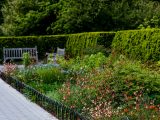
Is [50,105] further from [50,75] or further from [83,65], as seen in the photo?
[83,65]

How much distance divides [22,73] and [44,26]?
19.2 m

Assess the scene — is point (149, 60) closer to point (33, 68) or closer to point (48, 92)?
point (33, 68)

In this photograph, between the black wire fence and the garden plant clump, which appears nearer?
the garden plant clump

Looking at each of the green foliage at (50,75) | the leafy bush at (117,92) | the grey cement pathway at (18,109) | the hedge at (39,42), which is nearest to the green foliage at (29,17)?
the hedge at (39,42)

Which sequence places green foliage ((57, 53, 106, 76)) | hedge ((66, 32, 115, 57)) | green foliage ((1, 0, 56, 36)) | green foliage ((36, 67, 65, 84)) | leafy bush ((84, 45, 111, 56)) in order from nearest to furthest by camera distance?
green foliage ((36, 67, 65, 84)), green foliage ((57, 53, 106, 76)), leafy bush ((84, 45, 111, 56)), hedge ((66, 32, 115, 57)), green foliage ((1, 0, 56, 36))

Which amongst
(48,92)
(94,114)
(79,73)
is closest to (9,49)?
(79,73)

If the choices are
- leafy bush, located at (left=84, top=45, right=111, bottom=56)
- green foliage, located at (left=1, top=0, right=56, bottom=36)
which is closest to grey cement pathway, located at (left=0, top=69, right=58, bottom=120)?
leafy bush, located at (left=84, top=45, right=111, bottom=56)

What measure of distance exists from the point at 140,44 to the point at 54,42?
9.36 metres

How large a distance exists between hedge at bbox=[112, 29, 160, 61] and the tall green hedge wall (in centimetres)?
305

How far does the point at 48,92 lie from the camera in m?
13.0

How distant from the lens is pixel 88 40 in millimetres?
25375

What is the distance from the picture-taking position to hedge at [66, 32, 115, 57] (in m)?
25.2

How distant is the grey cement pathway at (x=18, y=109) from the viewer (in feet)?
33.4

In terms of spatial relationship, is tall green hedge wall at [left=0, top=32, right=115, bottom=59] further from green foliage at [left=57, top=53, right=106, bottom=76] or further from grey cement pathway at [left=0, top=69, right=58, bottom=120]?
grey cement pathway at [left=0, top=69, right=58, bottom=120]
